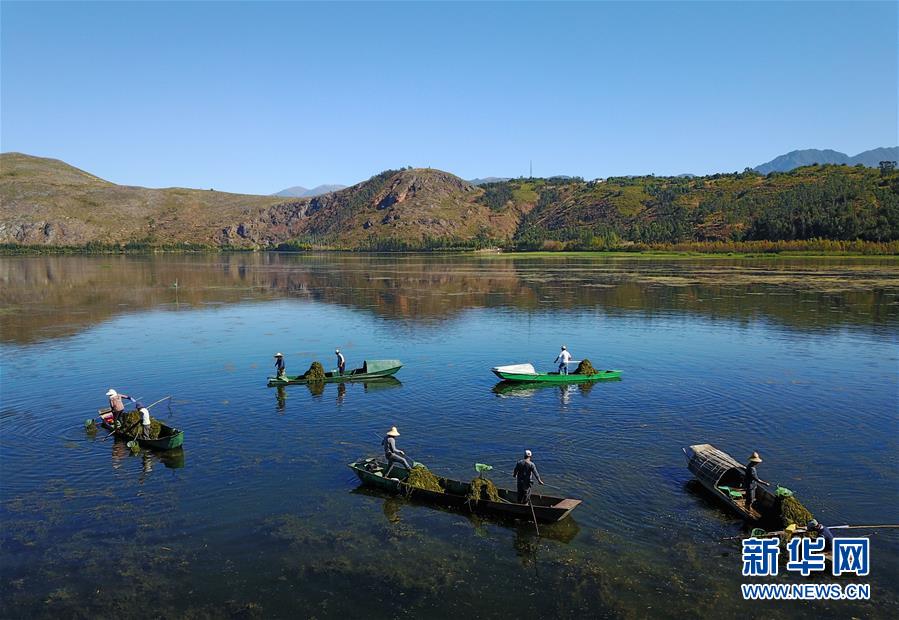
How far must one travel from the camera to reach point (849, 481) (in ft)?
86.9

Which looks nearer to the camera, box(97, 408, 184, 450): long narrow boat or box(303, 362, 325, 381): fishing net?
box(97, 408, 184, 450): long narrow boat

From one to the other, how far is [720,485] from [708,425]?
9.90 metres

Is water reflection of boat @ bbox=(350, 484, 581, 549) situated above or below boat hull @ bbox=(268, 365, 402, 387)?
below

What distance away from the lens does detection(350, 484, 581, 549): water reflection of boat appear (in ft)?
73.3

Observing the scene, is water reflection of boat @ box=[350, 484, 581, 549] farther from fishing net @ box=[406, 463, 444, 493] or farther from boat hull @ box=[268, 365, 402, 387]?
boat hull @ box=[268, 365, 402, 387]

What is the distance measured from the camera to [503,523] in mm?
23234

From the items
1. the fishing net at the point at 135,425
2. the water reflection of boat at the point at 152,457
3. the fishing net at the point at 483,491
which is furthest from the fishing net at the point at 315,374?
the fishing net at the point at 483,491

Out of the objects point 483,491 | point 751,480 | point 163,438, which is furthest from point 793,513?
point 163,438

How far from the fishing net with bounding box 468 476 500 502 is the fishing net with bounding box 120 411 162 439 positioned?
18129 millimetres

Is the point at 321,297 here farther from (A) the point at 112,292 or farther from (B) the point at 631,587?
(B) the point at 631,587

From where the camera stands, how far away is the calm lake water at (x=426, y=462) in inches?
749

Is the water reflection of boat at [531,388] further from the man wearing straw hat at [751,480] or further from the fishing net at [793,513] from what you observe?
the fishing net at [793,513]

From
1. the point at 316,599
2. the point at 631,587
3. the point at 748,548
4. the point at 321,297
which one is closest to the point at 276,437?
the point at 316,599

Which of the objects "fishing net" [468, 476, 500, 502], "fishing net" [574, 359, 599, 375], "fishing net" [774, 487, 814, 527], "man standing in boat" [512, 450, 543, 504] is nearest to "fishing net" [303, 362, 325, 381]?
→ "fishing net" [574, 359, 599, 375]
